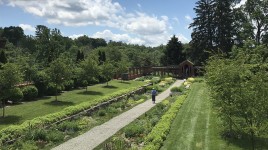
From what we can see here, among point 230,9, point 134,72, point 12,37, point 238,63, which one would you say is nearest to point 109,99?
point 238,63

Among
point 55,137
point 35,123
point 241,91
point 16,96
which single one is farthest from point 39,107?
point 241,91

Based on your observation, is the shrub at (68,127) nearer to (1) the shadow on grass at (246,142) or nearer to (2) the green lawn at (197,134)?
(2) the green lawn at (197,134)

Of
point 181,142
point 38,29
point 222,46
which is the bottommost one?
point 181,142

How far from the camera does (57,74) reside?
31672 millimetres

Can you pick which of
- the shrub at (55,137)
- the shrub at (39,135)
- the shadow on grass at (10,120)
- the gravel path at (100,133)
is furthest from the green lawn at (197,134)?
the shadow on grass at (10,120)

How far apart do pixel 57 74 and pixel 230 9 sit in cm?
4804

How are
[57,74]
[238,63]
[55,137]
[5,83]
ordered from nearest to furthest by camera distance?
1. [238,63]
2. [55,137]
3. [5,83]
4. [57,74]

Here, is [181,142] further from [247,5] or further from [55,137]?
[247,5]

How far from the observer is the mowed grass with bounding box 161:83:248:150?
16.1 meters

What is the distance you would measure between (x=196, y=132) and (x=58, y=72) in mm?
17288

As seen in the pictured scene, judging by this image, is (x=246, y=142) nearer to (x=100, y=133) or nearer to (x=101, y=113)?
(x=100, y=133)

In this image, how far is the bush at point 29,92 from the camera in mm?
30642

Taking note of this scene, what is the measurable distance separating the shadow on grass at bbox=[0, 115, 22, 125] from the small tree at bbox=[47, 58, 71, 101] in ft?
28.5

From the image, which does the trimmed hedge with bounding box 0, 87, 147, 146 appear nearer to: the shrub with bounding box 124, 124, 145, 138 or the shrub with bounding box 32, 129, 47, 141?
the shrub with bounding box 32, 129, 47, 141
